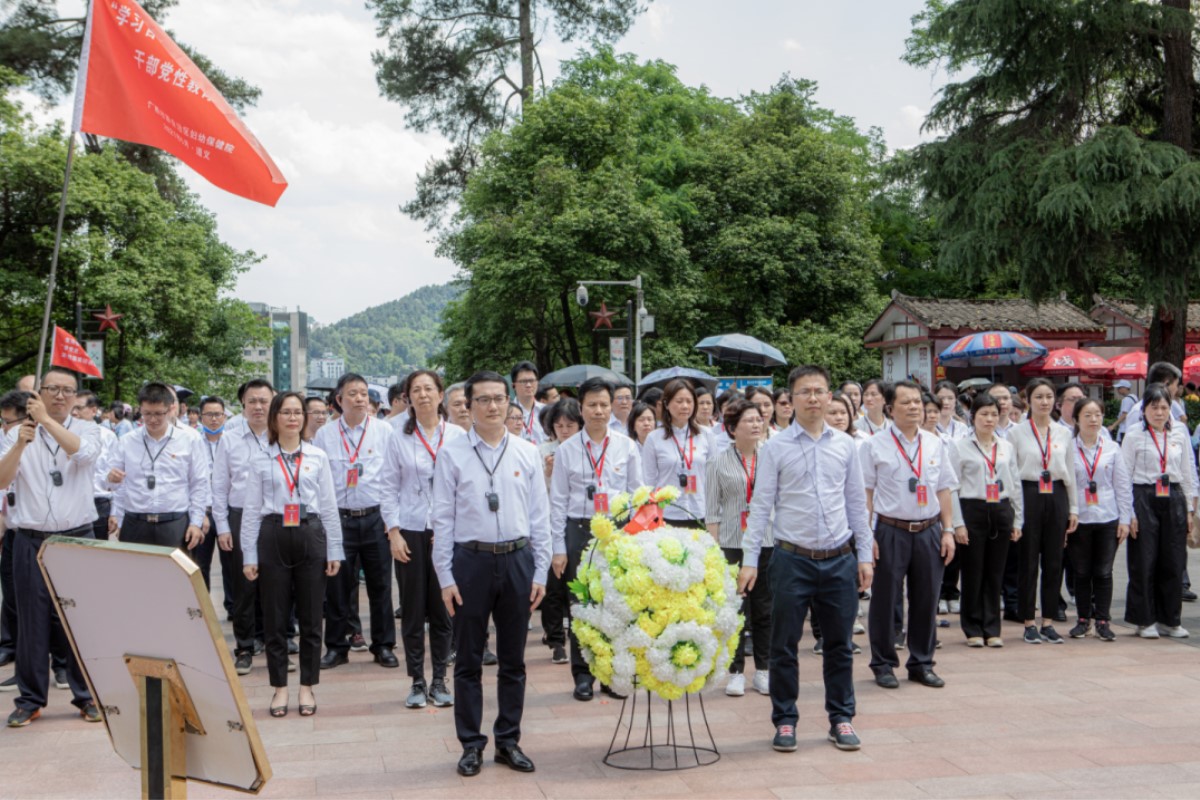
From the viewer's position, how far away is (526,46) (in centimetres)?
3553

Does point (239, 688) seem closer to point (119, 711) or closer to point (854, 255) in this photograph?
point (119, 711)

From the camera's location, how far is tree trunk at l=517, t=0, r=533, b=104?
35312 mm

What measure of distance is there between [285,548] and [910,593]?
13.2 feet

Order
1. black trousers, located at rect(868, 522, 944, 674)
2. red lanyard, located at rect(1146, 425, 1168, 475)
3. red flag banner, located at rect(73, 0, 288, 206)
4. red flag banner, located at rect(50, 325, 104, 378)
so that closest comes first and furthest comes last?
red flag banner, located at rect(73, 0, 288, 206), black trousers, located at rect(868, 522, 944, 674), red lanyard, located at rect(1146, 425, 1168, 475), red flag banner, located at rect(50, 325, 104, 378)

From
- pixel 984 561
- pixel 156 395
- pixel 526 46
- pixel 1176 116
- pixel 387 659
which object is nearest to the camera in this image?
pixel 156 395

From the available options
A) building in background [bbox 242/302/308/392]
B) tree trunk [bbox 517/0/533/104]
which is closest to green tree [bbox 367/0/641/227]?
tree trunk [bbox 517/0/533/104]

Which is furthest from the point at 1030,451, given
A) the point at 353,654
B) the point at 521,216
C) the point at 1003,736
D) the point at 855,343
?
the point at 855,343

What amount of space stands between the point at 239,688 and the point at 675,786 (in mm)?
3160

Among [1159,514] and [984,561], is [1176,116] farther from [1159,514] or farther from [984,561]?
[984,561]

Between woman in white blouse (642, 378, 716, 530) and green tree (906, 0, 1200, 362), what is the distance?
1296 cm

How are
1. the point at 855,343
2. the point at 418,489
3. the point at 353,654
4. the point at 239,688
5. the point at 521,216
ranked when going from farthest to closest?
the point at 855,343
the point at 521,216
the point at 353,654
the point at 418,489
the point at 239,688

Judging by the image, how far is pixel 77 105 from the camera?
636 centimetres

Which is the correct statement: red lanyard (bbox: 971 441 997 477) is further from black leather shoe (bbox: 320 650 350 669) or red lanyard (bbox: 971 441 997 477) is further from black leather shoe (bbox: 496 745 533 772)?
black leather shoe (bbox: 320 650 350 669)

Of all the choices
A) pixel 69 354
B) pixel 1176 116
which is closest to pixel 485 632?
pixel 69 354
